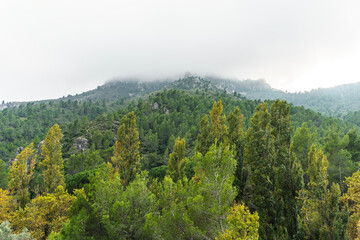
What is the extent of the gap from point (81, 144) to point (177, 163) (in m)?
67.4

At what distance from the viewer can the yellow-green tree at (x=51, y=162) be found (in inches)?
1083

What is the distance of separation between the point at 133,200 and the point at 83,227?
381 cm

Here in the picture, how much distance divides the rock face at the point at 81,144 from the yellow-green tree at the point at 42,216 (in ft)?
201

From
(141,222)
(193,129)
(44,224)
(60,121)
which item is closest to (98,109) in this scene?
(60,121)

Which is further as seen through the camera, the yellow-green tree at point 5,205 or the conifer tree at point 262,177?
the yellow-green tree at point 5,205

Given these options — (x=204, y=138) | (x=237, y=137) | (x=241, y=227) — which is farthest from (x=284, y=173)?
(x=241, y=227)

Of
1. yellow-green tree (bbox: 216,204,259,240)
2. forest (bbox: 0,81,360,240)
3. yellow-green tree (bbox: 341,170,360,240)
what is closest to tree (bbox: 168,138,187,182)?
forest (bbox: 0,81,360,240)

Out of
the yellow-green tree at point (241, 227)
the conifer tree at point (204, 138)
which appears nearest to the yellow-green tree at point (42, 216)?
the conifer tree at point (204, 138)

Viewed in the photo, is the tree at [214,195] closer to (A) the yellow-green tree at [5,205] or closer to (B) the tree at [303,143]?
(A) the yellow-green tree at [5,205]

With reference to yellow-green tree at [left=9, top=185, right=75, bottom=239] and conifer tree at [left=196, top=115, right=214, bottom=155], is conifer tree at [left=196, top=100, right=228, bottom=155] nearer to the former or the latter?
conifer tree at [left=196, top=115, right=214, bottom=155]

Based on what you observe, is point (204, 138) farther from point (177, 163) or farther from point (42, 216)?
point (42, 216)

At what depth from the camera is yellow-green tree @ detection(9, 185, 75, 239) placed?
20.6 m

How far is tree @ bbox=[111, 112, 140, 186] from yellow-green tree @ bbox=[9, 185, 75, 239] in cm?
715

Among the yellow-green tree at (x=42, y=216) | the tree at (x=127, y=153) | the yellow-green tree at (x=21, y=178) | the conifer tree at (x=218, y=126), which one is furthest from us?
the yellow-green tree at (x=21, y=178)
